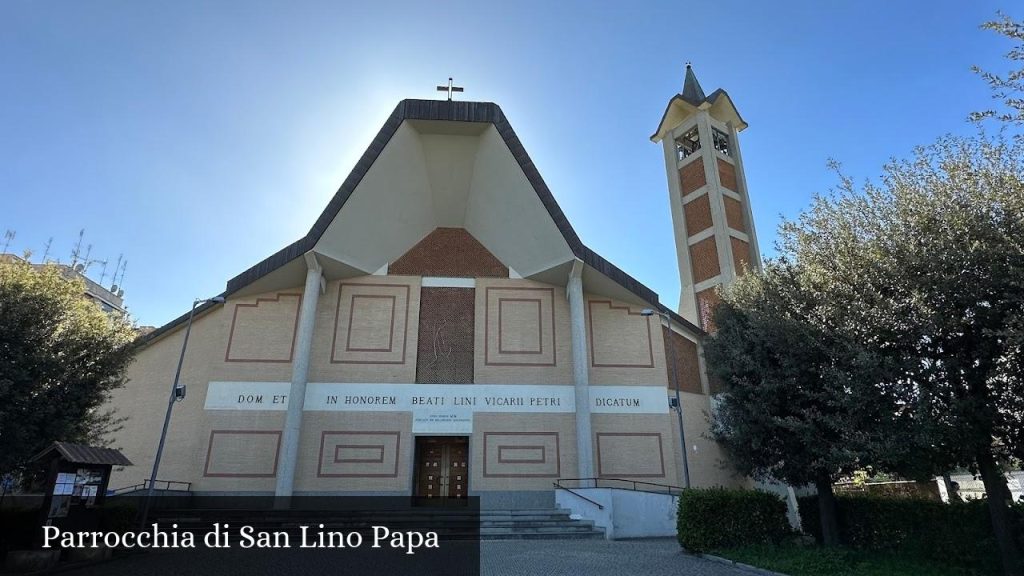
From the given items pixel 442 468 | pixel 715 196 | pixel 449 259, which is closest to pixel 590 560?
pixel 442 468

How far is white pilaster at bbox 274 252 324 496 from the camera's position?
1582 cm

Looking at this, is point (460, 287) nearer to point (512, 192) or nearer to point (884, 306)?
point (512, 192)

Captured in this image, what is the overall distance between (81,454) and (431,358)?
10611 millimetres

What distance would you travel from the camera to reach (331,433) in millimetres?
17062

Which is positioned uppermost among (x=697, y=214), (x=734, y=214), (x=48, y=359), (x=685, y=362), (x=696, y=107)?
(x=696, y=107)

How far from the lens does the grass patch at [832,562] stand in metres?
7.58

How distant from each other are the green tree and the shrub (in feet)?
52.7

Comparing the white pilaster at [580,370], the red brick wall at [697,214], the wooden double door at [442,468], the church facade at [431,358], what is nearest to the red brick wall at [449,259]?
the church facade at [431,358]

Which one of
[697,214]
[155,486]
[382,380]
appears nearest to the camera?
[155,486]

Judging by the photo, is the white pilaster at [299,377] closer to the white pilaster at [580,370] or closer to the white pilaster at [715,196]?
the white pilaster at [580,370]

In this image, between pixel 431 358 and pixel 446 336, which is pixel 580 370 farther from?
pixel 431 358

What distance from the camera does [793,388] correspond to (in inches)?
401

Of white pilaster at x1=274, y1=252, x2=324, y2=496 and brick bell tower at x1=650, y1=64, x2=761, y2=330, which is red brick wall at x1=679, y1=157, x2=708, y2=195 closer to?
brick bell tower at x1=650, y1=64, x2=761, y2=330

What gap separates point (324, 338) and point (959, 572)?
17.3 meters
